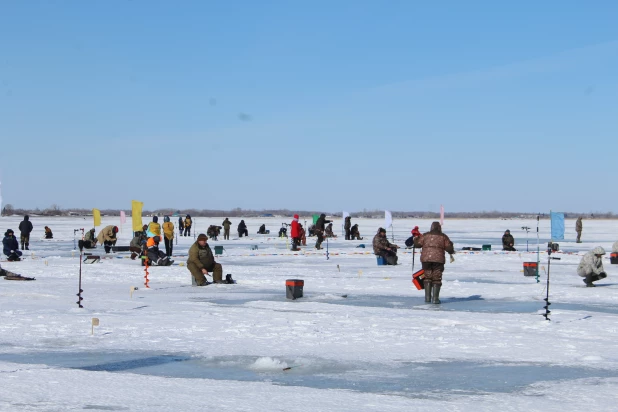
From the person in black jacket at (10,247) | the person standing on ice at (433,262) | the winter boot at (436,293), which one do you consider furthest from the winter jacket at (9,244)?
the winter boot at (436,293)

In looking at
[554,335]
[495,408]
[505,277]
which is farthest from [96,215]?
[495,408]

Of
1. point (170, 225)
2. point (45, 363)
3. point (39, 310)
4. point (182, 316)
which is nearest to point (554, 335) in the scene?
point (182, 316)

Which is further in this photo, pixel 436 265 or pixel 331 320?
pixel 436 265

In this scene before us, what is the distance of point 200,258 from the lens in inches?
757

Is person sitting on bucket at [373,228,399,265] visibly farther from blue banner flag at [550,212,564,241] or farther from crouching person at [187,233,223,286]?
crouching person at [187,233,223,286]

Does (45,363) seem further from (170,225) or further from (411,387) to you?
(170,225)

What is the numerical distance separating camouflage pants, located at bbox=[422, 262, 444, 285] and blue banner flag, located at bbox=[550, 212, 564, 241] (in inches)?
256

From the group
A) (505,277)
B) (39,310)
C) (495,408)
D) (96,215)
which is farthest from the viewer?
(96,215)

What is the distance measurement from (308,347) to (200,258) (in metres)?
8.96

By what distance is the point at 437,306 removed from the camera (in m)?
15.5

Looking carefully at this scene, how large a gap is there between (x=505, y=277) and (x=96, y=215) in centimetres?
2482

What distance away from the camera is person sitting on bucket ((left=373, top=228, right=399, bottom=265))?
25578mm

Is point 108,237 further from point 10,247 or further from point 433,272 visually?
point 433,272

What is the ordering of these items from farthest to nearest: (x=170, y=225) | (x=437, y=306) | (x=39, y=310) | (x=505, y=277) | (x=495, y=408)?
(x=170, y=225), (x=505, y=277), (x=437, y=306), (x=39, y=310), (x=495, y=408)
